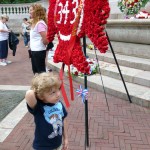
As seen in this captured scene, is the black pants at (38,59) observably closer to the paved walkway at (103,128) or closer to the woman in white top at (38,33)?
the woman in white top at (38,33)

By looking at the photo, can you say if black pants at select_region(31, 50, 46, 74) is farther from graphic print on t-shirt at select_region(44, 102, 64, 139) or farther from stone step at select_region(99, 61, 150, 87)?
graphic print on t-shirt at select_region(44, 102, 64, 139)

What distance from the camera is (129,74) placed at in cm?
583

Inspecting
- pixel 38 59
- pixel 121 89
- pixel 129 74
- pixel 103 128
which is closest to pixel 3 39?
pixel 38 59

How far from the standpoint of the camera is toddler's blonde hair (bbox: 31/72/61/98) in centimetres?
216

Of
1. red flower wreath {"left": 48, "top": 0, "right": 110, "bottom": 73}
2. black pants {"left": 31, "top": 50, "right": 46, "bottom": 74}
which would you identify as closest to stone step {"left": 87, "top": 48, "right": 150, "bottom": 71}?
black pants {"left": 31, "top": 50, "right": 46, "bottom": 74}

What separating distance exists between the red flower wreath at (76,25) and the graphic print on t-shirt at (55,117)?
106cm

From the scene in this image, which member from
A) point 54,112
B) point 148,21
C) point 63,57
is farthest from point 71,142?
point 148,21

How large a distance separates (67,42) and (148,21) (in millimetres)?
3251

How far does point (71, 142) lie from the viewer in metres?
3.67

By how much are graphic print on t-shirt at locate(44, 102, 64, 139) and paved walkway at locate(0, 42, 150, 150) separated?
124 centimetres

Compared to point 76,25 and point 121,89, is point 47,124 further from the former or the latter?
point 121,89

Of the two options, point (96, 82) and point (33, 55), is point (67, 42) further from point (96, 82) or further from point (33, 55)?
point (96, 82)

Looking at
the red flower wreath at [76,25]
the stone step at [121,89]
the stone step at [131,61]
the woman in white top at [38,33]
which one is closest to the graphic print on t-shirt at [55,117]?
the red flower wreath at [76,25]

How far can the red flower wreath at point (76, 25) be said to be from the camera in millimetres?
3143
